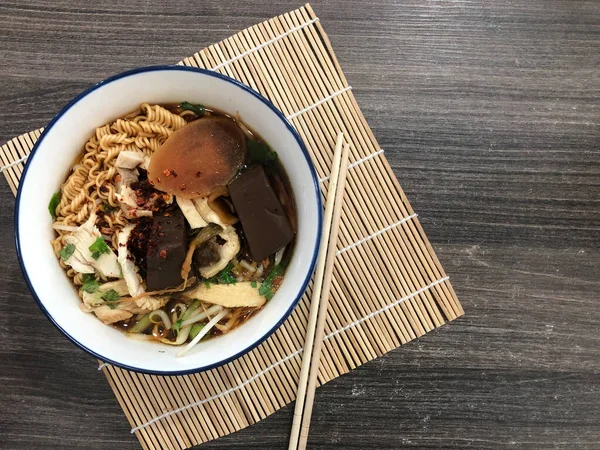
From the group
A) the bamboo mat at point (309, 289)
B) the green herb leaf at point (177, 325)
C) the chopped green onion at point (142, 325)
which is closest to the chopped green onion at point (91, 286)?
the chopped green onion at point (142, 325)

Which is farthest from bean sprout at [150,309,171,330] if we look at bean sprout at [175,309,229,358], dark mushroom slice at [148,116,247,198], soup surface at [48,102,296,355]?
dark mushroom slice at [148,116,247,198]

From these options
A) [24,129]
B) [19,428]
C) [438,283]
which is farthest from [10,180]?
[438,283]

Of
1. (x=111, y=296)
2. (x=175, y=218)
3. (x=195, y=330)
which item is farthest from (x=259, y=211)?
(x=111, y=296)

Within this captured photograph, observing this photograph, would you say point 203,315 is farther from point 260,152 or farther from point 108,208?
point 260,152

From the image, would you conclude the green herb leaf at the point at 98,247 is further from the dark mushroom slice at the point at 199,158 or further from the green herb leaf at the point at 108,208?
the dark mushroom slice at the point at 199,158

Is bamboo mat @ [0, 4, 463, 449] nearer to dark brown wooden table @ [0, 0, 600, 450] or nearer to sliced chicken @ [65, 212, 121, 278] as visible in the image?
dark brown wooden table @ [0, 0, 600, 450]

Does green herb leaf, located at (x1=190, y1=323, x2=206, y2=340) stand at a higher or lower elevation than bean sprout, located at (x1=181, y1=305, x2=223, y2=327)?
lower
